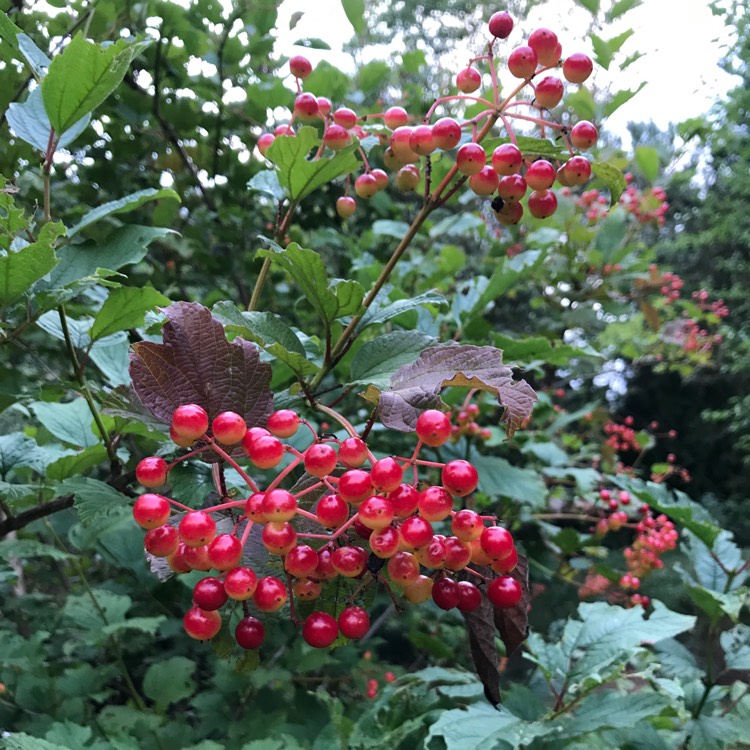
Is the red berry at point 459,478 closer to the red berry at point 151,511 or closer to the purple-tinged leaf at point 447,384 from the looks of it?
the purple-tinged leaf at point 447,384

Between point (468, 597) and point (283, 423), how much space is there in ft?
0.82

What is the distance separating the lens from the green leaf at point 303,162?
74 cm

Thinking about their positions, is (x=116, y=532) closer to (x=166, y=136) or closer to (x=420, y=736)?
(x=420, y=736)

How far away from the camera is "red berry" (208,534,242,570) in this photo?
1.62 ft

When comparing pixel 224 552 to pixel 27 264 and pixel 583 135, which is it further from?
pixel 583 135

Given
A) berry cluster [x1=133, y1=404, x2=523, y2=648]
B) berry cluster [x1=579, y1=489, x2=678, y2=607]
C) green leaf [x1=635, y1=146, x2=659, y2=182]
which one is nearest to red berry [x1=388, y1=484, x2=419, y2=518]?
berry cluster [x1=133, y1=404, x2=523, y2=648]

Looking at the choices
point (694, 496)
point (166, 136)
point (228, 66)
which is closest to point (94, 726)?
point (166, 136)

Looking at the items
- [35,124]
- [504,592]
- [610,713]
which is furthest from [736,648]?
[35,124]

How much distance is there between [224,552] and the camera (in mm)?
495

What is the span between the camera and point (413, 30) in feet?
26.4

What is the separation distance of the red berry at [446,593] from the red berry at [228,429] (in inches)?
9.4

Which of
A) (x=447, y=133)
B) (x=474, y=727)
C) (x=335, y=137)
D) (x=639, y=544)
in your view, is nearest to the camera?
(x=447, y=133)

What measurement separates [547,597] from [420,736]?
1626 millimetres

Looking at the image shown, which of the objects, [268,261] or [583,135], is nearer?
[583,135]
